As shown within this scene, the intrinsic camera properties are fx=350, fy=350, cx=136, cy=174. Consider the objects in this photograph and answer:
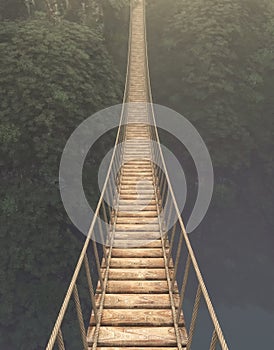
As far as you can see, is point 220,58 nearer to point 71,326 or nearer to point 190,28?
point 190,28

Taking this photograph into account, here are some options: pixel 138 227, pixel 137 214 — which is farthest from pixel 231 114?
pixel 138 227

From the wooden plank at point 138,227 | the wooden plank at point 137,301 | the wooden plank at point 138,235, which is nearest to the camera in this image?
the wooden plank at point 137,301

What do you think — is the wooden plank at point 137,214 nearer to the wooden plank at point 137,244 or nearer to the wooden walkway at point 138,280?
the wooden walkway at point 138,280

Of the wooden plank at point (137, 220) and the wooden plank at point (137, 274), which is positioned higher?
the wooden plank at point (137, 220)

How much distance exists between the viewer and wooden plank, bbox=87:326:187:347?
4055 mm

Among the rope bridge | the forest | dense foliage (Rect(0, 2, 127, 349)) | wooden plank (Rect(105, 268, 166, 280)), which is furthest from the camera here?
the forest

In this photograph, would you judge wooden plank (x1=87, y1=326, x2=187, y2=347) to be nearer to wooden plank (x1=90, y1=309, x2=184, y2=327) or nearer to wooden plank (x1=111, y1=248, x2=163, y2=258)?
wooden plank (x1=90, y1=309, x2=184, y2=327)

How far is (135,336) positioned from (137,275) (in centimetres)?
132

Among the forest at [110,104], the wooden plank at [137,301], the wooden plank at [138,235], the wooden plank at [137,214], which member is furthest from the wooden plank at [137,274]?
the forest at [110,104]

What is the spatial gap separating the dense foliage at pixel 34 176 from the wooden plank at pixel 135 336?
765cm

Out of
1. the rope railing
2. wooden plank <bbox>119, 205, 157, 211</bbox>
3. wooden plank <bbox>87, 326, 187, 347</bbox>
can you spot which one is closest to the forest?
the rope railing

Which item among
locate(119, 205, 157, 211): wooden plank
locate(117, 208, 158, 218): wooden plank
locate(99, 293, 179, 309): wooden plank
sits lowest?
locate(99, 293, 179, 309): wooden plank

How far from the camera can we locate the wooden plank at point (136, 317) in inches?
173

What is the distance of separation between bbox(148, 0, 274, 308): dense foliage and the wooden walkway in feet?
31.2
